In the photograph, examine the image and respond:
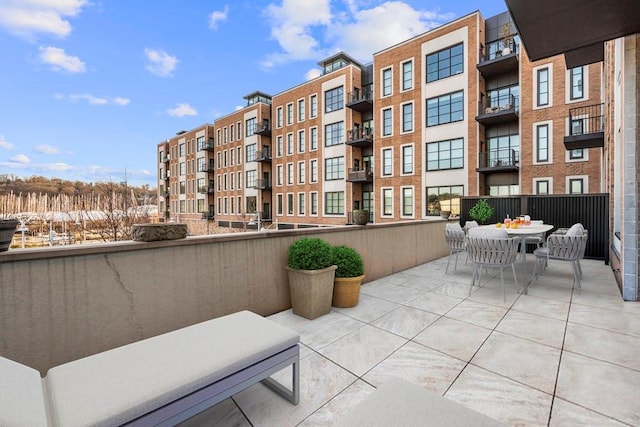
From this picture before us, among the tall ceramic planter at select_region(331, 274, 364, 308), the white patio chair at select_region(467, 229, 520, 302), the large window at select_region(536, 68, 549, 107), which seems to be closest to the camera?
the tall ceramic planter at select_region(331, 274, 364, 308)

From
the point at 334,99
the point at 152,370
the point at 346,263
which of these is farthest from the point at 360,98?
the point at 152,370

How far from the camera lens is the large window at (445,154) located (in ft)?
52.5

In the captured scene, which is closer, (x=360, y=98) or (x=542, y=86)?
(x=542, y=86)

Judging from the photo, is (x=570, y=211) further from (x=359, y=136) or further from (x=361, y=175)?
(x=359, y=136)

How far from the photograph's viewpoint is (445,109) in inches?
653

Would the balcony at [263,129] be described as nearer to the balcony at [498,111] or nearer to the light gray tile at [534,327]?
the balcony at [498,111]

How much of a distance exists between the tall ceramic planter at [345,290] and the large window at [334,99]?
20406 millimetres

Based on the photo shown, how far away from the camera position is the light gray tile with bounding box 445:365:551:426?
6.50 feet

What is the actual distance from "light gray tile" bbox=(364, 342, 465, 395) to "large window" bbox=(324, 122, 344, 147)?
20.7 meters

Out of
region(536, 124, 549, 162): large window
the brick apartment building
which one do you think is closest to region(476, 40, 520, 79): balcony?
the brick apartment building

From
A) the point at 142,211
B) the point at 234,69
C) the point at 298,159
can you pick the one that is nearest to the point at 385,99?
the point at 298,159

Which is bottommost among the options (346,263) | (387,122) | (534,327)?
(534,327)

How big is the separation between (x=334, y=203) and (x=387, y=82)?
9563mm

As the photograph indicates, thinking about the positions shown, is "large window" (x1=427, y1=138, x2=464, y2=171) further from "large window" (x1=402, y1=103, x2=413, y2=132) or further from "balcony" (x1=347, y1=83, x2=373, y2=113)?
"balcony" (x1=347, y1=83, x2=373, y2=113)
